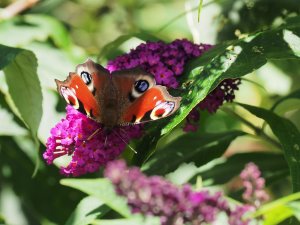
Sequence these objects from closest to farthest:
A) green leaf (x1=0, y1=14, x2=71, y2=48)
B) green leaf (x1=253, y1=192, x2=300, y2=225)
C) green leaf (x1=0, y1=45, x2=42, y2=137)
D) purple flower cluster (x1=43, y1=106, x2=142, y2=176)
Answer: green leaf (x1=253, y1=192, x2=300, y2=225) < purple flower cluster (x1=43, y1=106, x2=142, y2=176) < green leaf (x1=0, y1=45, x2=42, y2=137) < green leaf (x1=0, y1=14, x2=71, y2=48)

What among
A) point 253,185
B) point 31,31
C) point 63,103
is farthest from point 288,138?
point 31,31

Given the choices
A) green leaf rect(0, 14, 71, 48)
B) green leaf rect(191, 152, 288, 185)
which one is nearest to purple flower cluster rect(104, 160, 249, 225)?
green leaf rect(191, 152, 288, 185)

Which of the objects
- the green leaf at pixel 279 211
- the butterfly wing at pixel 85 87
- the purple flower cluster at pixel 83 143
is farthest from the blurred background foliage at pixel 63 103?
the green leaf at pixel 279 211

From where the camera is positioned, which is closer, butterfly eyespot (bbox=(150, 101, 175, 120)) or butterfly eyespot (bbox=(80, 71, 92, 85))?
butterfly eyespot (bbox=(150, 101, 175, 120))

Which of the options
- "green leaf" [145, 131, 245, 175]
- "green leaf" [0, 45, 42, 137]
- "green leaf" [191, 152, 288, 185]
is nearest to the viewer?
"green leaf" [0, 45, 42, 137]

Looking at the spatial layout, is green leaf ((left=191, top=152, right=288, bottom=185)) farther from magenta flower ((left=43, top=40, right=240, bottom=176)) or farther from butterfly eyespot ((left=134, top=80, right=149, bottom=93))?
butterfly eyespot ((left=134, top=80, right=149, bottom=93))

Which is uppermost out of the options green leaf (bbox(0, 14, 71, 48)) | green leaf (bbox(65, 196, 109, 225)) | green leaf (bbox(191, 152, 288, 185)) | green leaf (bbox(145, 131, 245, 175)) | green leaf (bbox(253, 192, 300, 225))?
green leaf (bbox(0, 14, 71, 48))

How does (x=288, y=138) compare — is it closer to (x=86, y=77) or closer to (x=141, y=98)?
(x=141, y=98)

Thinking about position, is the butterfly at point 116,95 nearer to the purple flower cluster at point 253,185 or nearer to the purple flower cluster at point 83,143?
the purple flower cluster at point 83,143
